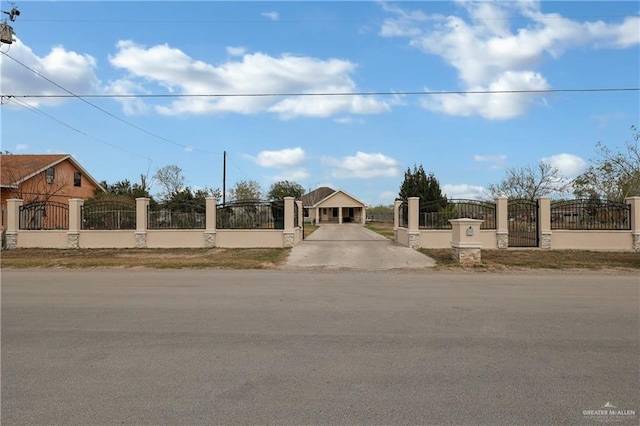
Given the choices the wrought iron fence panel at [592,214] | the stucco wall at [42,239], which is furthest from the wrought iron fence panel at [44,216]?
the wrought iron fence panel at [592,214]

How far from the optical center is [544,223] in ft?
68.6

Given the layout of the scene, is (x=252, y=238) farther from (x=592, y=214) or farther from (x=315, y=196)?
(x=315, y=196)

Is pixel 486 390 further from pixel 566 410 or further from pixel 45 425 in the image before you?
pixel 45 425

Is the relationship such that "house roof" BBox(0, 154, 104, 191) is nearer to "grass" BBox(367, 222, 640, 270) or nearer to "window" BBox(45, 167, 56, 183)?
"window" BBox(45, 167, 56, 183)

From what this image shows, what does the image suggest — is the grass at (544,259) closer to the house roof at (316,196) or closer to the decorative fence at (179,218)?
the decorative fence at (179,218)

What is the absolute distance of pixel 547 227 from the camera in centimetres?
2088

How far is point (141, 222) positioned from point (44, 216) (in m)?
5.70

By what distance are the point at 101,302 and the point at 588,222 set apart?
68.6ft

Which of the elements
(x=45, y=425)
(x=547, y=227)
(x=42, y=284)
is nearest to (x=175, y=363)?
(x=45, y=425)

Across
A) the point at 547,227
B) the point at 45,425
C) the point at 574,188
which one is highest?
the point at 574,188

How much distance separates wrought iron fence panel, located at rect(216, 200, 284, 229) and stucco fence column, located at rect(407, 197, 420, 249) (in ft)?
20.6

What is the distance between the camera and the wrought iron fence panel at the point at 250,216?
2214 cm

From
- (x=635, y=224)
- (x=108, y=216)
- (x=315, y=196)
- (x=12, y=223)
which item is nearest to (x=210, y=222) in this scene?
(x=108, y=216)

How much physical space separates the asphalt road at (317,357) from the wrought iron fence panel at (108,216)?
13554 mm
